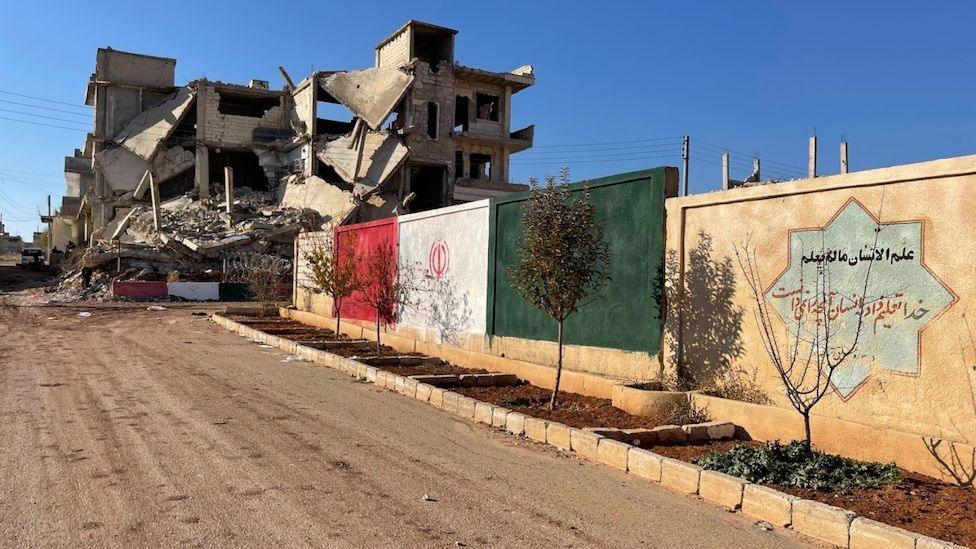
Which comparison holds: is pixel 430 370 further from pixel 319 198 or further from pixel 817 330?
pixel 319 198

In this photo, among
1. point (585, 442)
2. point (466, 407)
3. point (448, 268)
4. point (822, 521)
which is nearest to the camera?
point (822, 521)

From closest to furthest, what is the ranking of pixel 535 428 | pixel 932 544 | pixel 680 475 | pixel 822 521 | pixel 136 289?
pixel 932 544, pixel 822 521, pixel 680 475, pixel 535 428, pixel 136 289

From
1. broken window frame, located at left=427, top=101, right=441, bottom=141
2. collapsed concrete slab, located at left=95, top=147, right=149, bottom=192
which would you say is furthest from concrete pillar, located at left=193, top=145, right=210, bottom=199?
broken window frame, located at left=427, top=101, right=441, bottom=141

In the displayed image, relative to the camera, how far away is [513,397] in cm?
945

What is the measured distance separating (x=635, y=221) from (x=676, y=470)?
13.3ft

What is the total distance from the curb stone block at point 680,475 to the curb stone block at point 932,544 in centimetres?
171

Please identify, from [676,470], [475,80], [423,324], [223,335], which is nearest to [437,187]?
[475,80]

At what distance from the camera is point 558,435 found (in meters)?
7.22

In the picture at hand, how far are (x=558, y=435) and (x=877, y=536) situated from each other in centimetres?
329

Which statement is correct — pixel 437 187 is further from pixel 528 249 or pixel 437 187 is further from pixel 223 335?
pixel 528 249

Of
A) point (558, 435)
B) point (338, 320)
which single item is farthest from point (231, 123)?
point (558, 435)

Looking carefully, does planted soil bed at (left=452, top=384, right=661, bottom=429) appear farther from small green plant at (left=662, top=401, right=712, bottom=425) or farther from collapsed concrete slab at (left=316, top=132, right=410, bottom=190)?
collapsed concrete slab at (left=316, top=132, right=410, bottom=190)

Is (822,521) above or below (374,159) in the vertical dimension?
below

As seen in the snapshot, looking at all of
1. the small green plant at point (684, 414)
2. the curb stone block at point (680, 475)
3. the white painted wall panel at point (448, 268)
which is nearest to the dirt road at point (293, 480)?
the curb stone block at point (680, 475)
